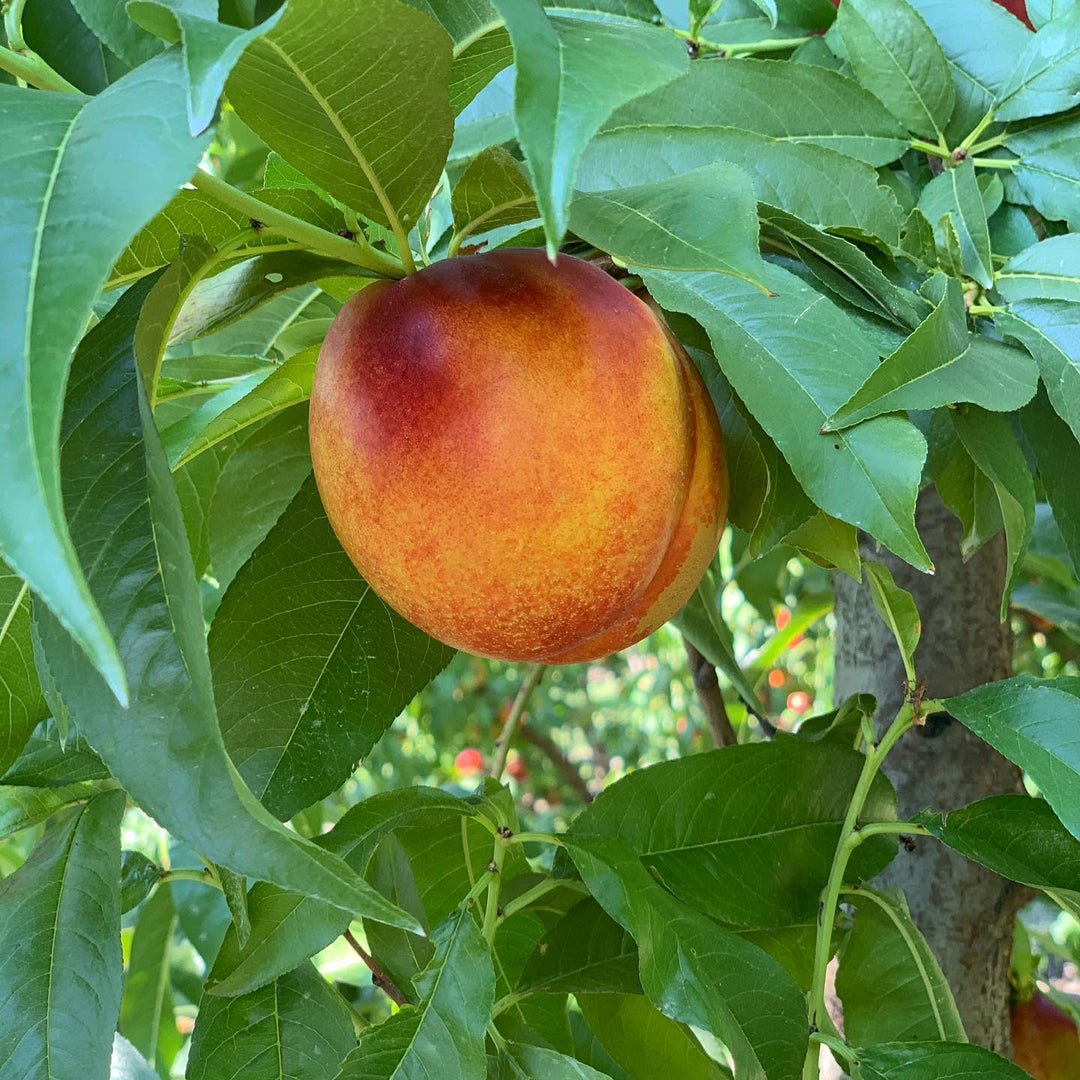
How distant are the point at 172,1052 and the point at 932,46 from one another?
0.84 m

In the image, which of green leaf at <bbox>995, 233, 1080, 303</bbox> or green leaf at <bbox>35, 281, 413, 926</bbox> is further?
green leaf at <bbox>995, 233, 1080, 303</bbox>

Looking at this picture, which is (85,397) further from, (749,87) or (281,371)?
(749,87)

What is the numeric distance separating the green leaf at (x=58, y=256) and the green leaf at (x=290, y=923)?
26 cm

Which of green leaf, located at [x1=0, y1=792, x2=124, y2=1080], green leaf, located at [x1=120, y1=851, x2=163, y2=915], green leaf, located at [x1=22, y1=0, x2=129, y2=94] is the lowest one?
green leaf, located at [x1=120, y1=851, x2=163, y2=915]

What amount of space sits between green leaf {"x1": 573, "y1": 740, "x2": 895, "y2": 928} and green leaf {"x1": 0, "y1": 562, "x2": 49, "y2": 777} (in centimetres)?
26

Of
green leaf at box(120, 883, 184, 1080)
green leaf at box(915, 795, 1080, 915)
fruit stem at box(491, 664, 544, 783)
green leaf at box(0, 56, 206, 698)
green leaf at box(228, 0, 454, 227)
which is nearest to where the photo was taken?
green leaf at box(0, 56, 206, 698)

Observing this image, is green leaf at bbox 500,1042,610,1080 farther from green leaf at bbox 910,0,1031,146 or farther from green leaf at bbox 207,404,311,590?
green leaf at bbox 910,0,1031,146

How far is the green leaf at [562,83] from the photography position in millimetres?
274

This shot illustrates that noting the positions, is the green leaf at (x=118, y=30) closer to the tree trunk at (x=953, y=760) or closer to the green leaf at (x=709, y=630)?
the green leaf at (x=709, y=630)

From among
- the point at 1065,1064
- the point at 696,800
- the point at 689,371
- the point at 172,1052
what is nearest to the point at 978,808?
the point at 696,800

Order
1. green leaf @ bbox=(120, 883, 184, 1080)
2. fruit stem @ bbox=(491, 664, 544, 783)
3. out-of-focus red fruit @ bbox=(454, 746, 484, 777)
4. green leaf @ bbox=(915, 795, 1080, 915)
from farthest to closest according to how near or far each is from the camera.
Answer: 1. out-of-focus red fruit @ bbox=(454, 746, 484, 777)
2. green leaf @ bbox=(120, 883, 184, 1080)
3. fruit stem @ bbox=(491, 664, 544, 783)
4. green leaf @ bbox=(915, 795, 1080, 915)

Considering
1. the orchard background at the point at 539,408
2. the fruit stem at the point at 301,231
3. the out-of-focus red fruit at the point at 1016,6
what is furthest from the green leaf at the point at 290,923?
the out-of-focus red fruit at the point at 1016,6

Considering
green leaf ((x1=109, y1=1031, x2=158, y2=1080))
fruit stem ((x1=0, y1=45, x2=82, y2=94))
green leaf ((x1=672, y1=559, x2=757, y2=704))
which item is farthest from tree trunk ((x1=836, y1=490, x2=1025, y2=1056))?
fruit stem ((x1=0, y1=45, x2=82, y2=94))

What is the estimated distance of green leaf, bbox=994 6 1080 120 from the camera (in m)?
0.62
